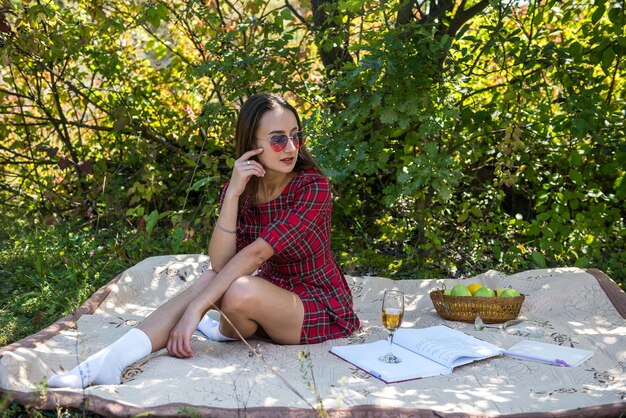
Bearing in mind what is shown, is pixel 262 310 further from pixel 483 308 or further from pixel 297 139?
pixel 483 308

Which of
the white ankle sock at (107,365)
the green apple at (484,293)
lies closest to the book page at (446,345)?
the green apple at (484,293)

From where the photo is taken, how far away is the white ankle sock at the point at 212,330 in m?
3.33

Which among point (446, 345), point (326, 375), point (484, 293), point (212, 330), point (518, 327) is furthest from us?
point (484, 293)

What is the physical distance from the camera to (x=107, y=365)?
2676mm

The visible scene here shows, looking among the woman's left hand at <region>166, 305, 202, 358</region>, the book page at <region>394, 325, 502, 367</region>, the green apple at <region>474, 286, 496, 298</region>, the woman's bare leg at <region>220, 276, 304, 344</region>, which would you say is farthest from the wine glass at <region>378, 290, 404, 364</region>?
the green apple at <region>474, 286, 496, 298</region>

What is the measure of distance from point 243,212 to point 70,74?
3.31 meters

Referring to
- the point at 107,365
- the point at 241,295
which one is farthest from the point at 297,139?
the point at 107,365

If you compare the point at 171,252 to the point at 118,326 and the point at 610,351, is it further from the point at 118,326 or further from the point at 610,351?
the point at 610,351

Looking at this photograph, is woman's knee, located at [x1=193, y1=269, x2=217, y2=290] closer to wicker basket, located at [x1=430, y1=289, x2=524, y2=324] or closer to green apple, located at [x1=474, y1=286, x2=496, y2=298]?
wicker basket, located at [x1=430, y1=289, x2=524, y2=324]

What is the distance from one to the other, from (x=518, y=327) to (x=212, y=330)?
1.48 meters

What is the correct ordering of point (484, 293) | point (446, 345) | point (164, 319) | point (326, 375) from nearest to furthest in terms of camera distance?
point (326, 375) → point (164, 319) → point (446, 345) → point (484, 293)

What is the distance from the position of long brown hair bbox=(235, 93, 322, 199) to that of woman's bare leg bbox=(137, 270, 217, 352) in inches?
22.4

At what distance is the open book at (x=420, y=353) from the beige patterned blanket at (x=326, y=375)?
0.04m

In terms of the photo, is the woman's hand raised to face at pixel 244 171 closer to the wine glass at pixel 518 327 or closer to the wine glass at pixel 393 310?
the wine glass at pixel 393 310
